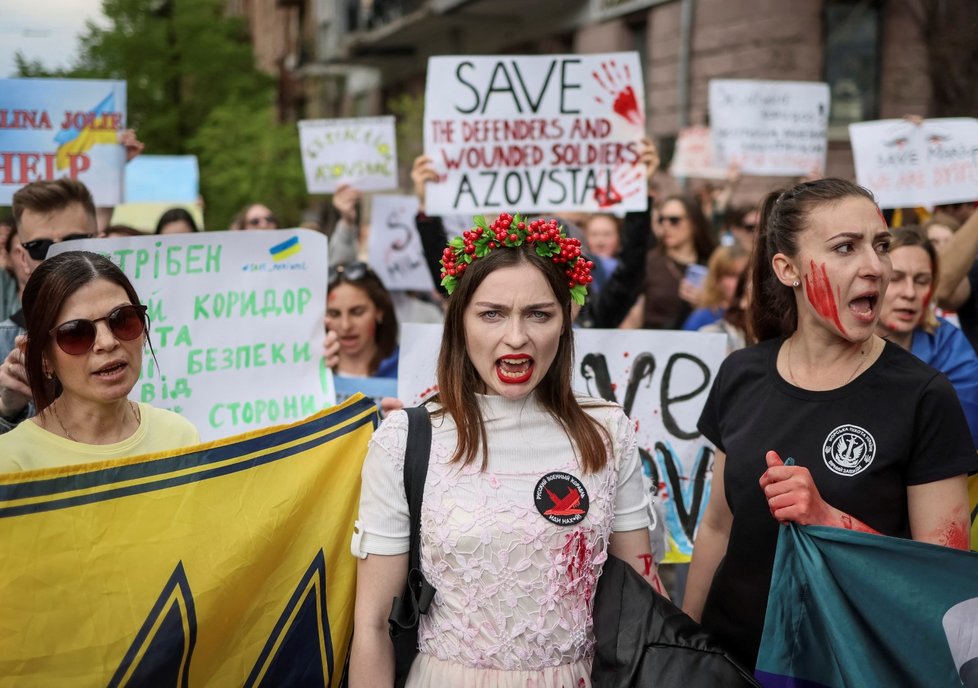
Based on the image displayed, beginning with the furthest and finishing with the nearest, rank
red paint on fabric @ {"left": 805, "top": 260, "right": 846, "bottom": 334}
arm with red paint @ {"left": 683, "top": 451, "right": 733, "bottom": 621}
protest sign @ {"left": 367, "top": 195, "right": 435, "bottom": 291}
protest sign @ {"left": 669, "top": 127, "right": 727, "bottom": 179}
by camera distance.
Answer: protest sign @ {"left": 669, "top": 127, "right": 727, "bottom": 179} → protest sign @ {"left": 367, "top": 195, "right": 435, "bottom": 291} → arm with red paint @ {"left": 683, "top": 451, "right": 733, "bottom": 621} → red paint on fabric @ {"left": 805, "top": 260, "right": 846, "bottom": 334}

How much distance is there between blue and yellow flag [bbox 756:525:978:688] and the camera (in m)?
2.13

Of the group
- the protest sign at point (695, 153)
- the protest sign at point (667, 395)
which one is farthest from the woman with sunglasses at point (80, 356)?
the protest sign at point (695, 153)

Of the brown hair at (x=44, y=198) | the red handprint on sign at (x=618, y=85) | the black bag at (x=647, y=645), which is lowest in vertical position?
the black bag at (x=647, y=645)

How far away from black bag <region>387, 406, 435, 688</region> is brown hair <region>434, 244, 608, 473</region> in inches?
3.3

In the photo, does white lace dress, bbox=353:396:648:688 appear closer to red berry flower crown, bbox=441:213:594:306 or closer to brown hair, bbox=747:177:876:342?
red berry flower crown, bbox=441:213:594:306

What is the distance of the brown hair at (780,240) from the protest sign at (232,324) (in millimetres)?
1609

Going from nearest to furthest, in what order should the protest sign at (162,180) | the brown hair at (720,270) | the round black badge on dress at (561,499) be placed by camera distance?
the round black badge on dress at (561,499) < the brown hair at (720,270) < the protest sign at (162,180)

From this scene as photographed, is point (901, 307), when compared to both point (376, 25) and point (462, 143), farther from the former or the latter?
point (376, 25)

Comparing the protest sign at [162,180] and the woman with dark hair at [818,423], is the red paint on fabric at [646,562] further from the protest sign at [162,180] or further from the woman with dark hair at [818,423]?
the protest sign at [162,180]

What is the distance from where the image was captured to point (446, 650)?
7.16ft

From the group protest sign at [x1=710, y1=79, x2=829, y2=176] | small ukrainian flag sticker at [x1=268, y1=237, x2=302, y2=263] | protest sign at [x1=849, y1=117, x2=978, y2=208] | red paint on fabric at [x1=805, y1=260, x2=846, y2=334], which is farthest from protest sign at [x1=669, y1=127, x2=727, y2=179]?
red paint on fabric at [x1=805, y1=260, x2=846, y2=334]

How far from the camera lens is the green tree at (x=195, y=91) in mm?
16578

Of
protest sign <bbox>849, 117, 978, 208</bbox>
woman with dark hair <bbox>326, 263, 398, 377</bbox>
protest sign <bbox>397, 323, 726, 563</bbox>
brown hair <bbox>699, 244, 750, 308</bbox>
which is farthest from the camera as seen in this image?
protest sign <bbox>849, 117, 978, 208</bbox>

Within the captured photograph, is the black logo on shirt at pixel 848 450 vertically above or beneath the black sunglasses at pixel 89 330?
beneath
